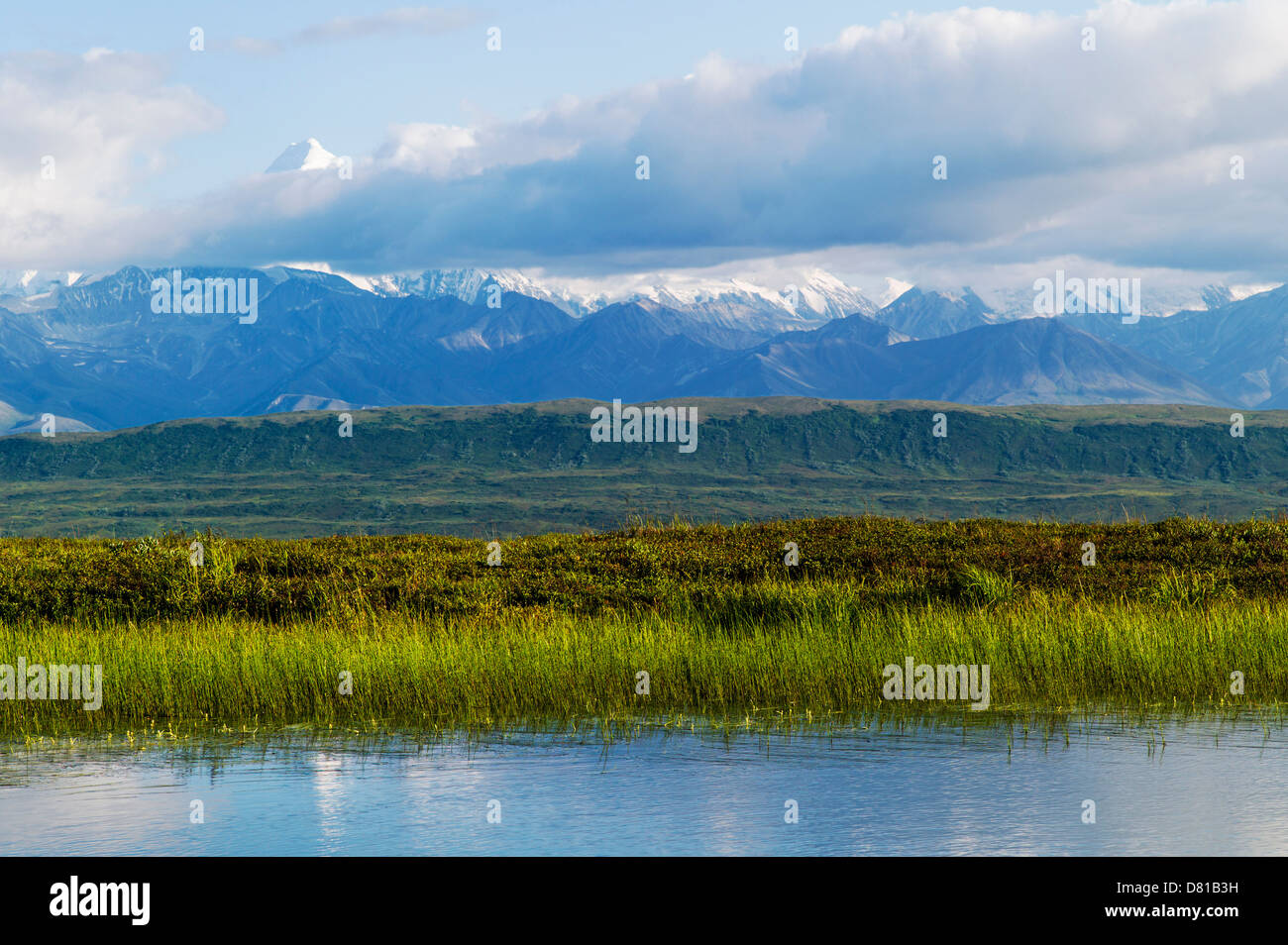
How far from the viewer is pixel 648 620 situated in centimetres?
Result: 2670

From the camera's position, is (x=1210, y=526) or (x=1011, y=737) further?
(x=1210, y=526)

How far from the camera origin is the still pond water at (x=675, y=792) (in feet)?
46.6

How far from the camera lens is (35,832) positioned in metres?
14.7

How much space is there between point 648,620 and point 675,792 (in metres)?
10.6

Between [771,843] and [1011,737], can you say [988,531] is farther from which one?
[771,843]

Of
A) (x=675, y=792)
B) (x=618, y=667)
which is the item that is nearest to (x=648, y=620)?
(x=618, y=667)

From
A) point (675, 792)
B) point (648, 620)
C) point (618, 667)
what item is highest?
point (648, 620)

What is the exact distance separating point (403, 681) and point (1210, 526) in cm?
2191

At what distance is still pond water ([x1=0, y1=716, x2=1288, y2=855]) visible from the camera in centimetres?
1420

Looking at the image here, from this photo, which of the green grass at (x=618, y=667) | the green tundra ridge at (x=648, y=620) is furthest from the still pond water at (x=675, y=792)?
the green tundra ridge at (x=648, y=620)

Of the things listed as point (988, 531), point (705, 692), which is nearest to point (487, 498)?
point (988, 531)

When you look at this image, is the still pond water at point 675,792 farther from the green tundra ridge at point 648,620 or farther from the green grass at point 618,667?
the green tundra ridge at point 648,620

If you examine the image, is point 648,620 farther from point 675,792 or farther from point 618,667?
point 675,792

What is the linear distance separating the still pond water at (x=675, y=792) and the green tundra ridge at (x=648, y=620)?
180 centimetres
